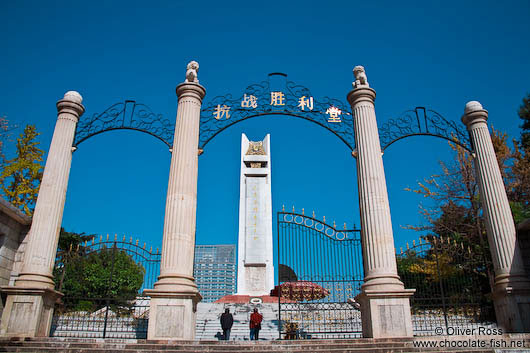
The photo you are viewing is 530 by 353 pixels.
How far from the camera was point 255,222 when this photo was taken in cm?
2320

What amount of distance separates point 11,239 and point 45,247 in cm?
126

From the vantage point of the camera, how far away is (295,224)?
11.2m

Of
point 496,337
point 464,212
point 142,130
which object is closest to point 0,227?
point 142,130

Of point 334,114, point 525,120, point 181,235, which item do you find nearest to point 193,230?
point 181,235

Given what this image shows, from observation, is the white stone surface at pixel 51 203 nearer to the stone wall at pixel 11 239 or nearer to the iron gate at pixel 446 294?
the stone wall at pixel 11 239

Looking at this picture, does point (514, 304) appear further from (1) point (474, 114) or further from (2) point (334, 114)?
(2) point (334, 114)

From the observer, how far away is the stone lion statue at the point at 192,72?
11.5 meters

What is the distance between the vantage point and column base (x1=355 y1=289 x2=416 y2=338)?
8.71 m

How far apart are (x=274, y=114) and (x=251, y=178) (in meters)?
12.3

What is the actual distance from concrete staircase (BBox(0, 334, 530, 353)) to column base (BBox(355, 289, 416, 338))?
1.31ft

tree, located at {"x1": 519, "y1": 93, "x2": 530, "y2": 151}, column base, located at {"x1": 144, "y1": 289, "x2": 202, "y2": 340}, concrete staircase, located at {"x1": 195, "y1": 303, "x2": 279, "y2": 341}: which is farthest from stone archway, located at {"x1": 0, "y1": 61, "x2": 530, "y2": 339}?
tree, located at {"x1": 519, "y1": 93, "x2": 530, "y2": 151}

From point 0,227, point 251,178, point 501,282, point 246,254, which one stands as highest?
point 251,178

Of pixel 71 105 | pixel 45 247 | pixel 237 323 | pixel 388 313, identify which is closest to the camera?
pixel 388 313

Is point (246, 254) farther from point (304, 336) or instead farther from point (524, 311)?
point (524, 311)
